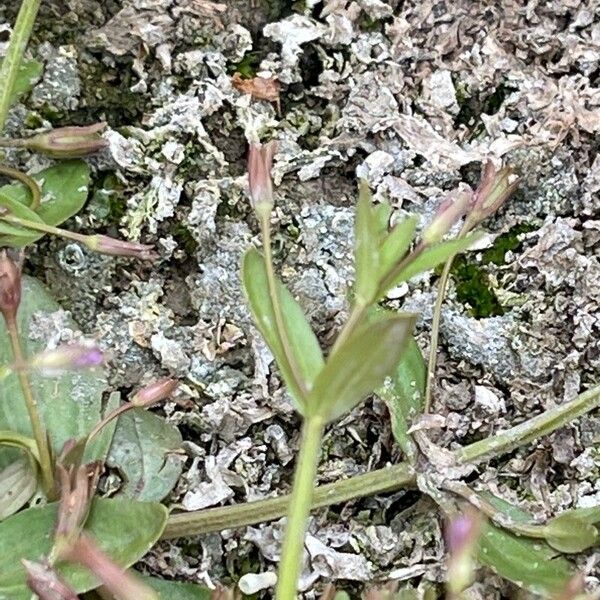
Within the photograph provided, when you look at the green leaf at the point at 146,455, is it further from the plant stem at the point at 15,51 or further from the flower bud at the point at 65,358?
the plant stem at the point at 15,51

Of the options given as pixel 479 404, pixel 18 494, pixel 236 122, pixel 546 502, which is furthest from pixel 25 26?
pixel 546 502

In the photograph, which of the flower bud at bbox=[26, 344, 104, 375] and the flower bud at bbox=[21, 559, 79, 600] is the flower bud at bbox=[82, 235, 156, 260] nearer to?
the flower bud at bbox=[26, 344, 104, 375]

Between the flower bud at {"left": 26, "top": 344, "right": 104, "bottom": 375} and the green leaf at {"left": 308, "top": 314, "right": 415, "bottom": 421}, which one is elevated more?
the green leaf at {"left": 308, "top": 314, "right": 415, "bottom": 421}

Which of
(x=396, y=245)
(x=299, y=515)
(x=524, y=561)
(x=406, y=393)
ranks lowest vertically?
(x=524, y=561)

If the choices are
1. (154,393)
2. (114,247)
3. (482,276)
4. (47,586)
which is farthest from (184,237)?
Result: (47,586)

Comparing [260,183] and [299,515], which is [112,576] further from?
[260,183]

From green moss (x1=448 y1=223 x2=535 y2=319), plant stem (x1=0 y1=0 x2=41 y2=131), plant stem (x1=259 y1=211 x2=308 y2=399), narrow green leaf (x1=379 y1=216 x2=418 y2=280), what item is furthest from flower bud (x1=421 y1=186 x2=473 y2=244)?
plant stem (x1=0 y1=0 x2=41 y2=131)

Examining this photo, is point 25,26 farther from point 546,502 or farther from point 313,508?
point 546,502
